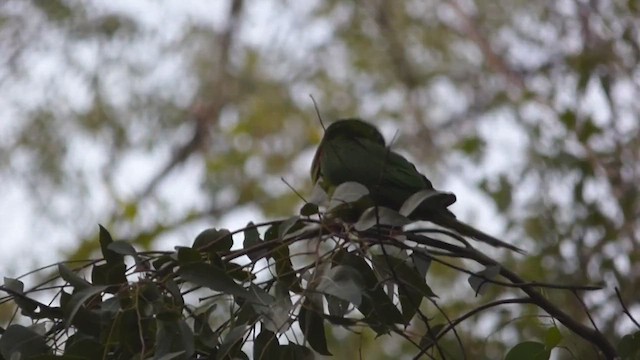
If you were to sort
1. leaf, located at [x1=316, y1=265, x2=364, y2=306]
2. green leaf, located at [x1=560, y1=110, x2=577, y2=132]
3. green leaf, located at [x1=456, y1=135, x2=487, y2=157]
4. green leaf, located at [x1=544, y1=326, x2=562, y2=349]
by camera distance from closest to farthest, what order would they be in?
leaf, located at [x1=316, y1=265, x2=364, y2=306], green leaf, located at [x1=544, y1=326, x2=562, y2=349], green leaf, located at [x1=560, y1=110, x2=577, y2=132], green leaf, located at [x1=456, y1=135, x2=487, y2=157]

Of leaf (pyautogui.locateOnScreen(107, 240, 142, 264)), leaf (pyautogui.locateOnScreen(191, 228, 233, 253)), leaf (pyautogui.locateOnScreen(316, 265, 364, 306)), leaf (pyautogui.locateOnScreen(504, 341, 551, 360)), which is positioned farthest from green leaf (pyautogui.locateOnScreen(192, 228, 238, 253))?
leaf (pyautogui.locateOnScreen(504, 341, 551, 360))

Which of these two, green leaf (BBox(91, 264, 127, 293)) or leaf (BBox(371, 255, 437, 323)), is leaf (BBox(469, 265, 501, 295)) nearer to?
leaf (BBox(371, 255, 437, 323))

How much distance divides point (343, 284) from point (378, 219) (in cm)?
13

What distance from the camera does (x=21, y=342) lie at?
139cm

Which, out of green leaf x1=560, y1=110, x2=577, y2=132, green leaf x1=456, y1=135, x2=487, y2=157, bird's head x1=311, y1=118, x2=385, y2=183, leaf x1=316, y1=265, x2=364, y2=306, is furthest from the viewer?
green leaf x1=456, y1=135, x2=487, y2=157

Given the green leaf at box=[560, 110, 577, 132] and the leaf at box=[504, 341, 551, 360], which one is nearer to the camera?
the leaf at box=[504, 341, 551, 360]

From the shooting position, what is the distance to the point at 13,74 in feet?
20.4

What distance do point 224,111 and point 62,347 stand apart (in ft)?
18.5

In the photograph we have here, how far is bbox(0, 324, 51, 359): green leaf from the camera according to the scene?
54.1 inches

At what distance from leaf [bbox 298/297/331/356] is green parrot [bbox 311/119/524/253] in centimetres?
38

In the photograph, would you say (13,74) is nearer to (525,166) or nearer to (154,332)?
(525,166)

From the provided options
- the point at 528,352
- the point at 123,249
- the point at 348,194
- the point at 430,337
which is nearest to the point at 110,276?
the point at 123,249

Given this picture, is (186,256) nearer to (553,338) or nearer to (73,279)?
(73,279)

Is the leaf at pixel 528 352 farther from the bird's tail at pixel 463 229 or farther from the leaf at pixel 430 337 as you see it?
the bird's tail at pixel 463 229
